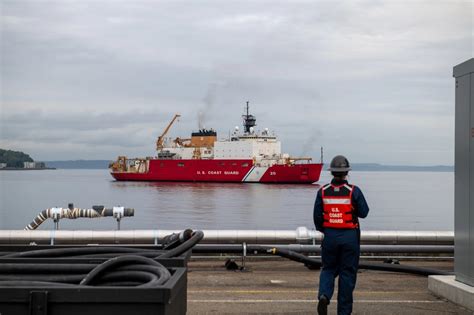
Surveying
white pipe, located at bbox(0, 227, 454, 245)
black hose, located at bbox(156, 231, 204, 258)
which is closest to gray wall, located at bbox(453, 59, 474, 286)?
white pipe, located at bbox(0, 227, 454, 245)

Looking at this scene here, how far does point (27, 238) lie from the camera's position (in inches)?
368

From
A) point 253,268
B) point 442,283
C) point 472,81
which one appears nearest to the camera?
point 472,81

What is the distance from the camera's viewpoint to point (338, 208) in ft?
18.7

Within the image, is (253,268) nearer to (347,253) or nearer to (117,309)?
(347,253)

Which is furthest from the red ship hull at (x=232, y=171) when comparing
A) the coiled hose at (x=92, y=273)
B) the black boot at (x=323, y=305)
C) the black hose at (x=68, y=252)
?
the coiled hose at (x=92, y=273)

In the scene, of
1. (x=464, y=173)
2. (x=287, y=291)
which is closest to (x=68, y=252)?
(x=287, y=291)

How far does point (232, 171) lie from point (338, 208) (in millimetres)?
71206

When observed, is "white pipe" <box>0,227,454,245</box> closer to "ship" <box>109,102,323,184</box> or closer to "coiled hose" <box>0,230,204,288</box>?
"coiled hose" <box>0,230,204,288</box>

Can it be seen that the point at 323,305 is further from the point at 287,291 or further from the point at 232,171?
the point at 232,171

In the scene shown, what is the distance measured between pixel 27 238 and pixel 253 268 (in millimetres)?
3141

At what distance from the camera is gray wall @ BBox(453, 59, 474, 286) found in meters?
6.29

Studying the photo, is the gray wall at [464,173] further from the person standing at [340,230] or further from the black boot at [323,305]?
the black boot at [323,305]

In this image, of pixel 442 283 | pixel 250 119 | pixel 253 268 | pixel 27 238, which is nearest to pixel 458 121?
pixel 442 283

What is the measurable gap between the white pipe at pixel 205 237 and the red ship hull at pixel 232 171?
65.2 m
